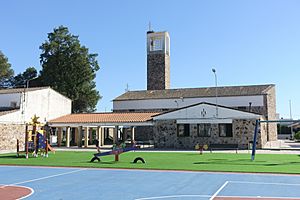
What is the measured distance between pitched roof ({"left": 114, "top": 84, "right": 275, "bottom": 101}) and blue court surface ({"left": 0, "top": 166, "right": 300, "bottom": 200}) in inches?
1274

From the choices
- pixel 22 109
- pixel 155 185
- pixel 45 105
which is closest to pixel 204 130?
pixel 45 105

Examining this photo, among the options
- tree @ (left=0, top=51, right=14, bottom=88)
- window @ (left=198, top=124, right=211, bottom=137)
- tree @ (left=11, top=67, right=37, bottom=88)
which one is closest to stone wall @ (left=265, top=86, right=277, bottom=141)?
window @ (left=198, top=124, right=211, bottom=137)

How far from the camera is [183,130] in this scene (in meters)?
35.2

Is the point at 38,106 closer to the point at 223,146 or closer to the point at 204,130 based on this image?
the point at 204,130

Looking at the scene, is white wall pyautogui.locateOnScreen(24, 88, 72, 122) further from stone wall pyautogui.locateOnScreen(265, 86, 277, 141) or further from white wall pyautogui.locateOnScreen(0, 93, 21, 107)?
stone wall pyautogui.locateOnScreen(265, 86, 277, 141)

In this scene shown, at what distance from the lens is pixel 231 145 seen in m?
33.1

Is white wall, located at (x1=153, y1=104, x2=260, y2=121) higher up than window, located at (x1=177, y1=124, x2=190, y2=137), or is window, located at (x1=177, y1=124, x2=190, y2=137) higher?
white wall, located at (x1=153, y1=104, x2=260, y2=121)

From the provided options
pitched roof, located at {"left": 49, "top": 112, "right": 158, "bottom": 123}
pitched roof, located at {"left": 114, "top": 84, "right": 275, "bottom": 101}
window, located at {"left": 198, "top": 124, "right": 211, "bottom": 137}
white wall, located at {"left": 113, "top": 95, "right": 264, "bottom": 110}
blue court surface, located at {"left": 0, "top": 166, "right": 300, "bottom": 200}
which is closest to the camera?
blue court surface, located at {"left": 0, "top": 166, "right": 300, "bottom": 200}

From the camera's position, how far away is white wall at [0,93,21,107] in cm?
3666

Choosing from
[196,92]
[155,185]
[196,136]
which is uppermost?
[196,92]

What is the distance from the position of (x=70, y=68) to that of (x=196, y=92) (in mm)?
19937

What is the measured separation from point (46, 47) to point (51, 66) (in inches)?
144

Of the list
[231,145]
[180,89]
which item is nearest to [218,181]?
[231,145]

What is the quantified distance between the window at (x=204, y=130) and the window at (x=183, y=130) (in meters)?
1.29
